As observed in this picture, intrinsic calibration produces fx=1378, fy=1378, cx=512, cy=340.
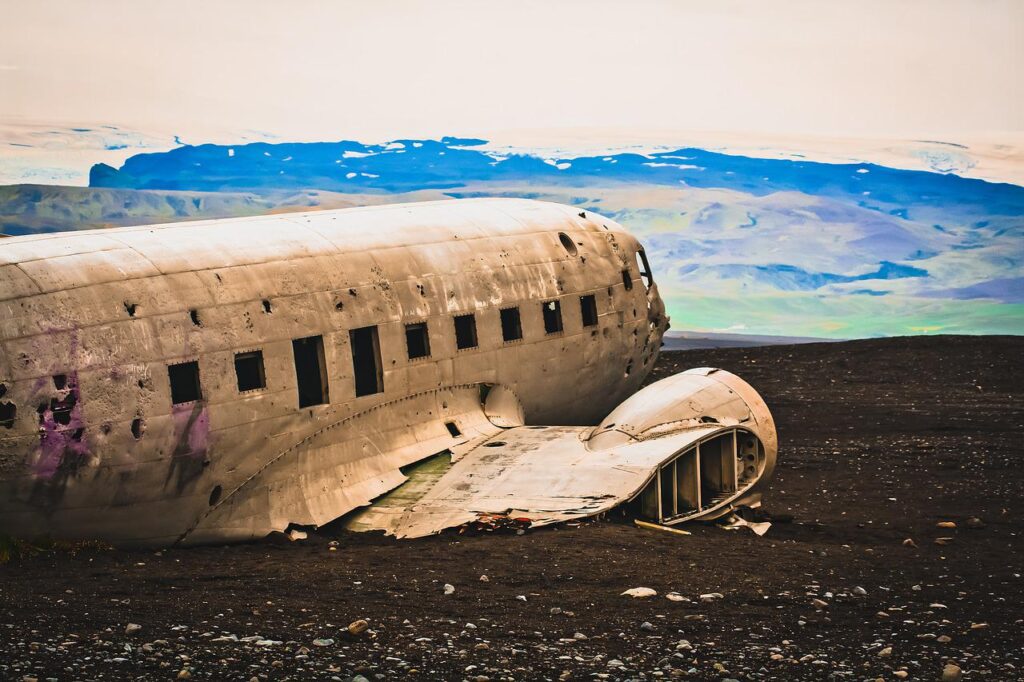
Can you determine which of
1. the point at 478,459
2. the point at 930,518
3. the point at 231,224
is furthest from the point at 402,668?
the point at 930,518

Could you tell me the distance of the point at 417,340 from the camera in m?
21.8

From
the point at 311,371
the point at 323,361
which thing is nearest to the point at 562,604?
the point at 323,361

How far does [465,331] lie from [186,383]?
539 cm

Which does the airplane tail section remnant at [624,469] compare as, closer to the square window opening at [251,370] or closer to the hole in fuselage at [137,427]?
the square window opening at [251,370]

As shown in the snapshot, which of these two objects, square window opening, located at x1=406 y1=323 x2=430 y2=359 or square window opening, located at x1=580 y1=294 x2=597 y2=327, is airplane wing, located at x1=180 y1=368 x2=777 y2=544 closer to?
square window opening, located at x1=406 y1=323 x2=430 y2=359

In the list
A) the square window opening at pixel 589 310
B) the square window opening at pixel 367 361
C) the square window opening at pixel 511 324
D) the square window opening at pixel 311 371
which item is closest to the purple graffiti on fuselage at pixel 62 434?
the square window opening at pixel 311 371

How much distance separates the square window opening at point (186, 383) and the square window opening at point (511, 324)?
20.4ft

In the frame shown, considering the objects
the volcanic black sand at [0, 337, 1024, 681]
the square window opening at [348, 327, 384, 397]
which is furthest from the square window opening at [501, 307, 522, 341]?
the volcanic black sand at [0, 337, 1024, 681]

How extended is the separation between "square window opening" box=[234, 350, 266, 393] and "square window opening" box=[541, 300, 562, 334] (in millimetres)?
→ 6241

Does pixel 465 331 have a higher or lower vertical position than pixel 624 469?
higher

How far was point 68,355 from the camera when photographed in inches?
690

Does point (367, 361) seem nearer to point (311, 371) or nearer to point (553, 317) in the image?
point (311, 371)

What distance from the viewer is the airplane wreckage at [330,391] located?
17703 millimetres

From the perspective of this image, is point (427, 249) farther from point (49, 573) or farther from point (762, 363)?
point (762, 363)
